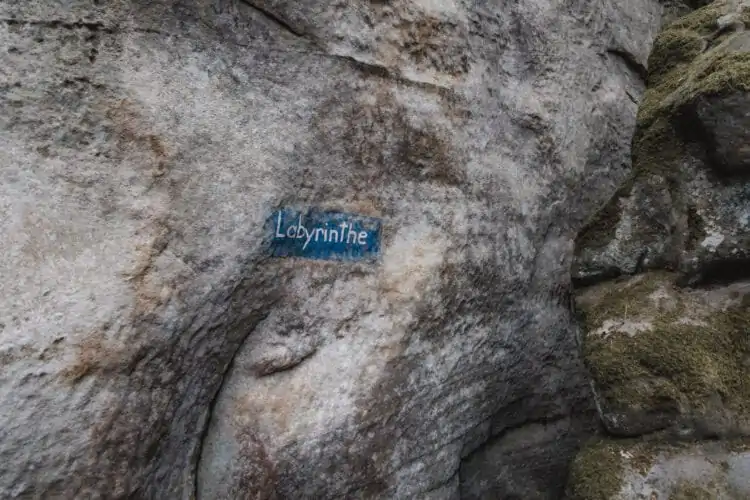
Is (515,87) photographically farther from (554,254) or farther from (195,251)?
(195,251)

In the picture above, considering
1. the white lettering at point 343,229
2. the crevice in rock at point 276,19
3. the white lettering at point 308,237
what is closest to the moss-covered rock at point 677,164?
the white lettering at point 343,229

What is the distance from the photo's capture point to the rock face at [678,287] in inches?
101

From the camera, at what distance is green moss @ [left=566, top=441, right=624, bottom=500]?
255cm

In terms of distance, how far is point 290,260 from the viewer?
2.89m

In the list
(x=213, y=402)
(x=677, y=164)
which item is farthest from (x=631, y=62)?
(x=213, y=402)

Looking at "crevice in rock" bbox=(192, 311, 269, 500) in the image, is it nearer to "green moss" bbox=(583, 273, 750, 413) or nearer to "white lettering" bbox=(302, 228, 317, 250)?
"white lettering" bbox=(302, 228, 317, 250)

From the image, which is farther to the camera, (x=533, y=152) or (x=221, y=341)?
(x=533, y=152)

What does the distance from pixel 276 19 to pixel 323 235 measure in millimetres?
1036

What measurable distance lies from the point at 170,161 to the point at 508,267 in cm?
202

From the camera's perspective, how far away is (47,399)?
89.0 inches

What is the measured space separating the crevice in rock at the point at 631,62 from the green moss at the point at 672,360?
7.09 feet

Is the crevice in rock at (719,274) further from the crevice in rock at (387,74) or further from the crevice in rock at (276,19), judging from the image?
the crevice in rock at (276,19)

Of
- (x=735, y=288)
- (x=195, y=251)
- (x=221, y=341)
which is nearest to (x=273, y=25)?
(x=195, y=251)

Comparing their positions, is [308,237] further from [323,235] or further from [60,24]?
[60,24]
